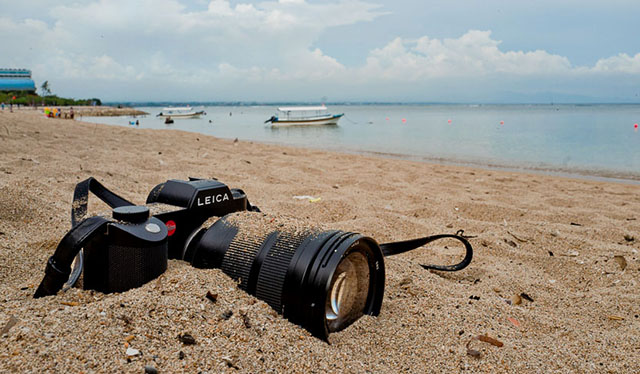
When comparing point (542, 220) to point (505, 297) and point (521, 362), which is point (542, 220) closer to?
point (505, 297)

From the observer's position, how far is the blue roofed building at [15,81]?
62000 millimetres

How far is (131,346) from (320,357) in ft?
1.90

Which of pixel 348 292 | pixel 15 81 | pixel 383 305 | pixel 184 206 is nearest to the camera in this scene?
pixel 348 292

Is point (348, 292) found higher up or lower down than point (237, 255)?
lower down

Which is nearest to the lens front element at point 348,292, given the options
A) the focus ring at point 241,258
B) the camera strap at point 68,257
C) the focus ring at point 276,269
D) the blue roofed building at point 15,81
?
the focus ring at point 276,269

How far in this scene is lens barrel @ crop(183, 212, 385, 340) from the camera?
52.4 inches

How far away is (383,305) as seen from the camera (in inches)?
72.7

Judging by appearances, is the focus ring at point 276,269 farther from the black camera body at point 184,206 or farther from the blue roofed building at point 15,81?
the blue roofed building at point 15,81

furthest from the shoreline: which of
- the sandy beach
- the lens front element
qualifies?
the lens front element

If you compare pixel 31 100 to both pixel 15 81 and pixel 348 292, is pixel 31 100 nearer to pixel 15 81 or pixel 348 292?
pixel 15 81

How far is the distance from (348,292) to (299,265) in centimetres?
28

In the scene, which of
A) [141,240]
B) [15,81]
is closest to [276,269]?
[141,240]

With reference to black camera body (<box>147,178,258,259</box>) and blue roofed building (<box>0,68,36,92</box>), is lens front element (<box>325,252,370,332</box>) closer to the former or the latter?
black camera body (<box>147,178,258,259</box>)

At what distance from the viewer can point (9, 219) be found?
2529 mm
